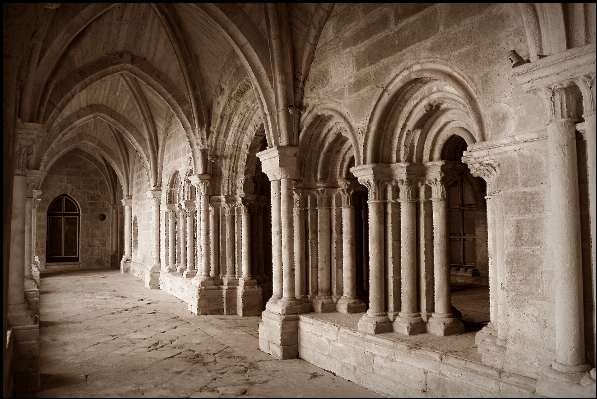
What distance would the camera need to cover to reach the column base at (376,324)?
4.95 metres

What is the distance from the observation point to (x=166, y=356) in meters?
5.82

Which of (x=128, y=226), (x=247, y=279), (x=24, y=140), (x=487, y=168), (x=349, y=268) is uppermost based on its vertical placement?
(x=24, y=140)

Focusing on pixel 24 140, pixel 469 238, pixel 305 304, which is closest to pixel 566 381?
pixel 305 304

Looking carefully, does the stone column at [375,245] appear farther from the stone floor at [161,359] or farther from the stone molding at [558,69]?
the stone molding at [558,69]

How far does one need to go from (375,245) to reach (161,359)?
2.67 metres

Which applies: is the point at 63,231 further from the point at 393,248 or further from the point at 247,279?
the point at 393,248

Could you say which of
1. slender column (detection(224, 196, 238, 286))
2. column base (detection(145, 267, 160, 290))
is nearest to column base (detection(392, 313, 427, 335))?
slender column (detection(224, 196, 238, 286))

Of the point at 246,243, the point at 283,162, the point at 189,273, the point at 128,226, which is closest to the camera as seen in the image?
the point at 283,162

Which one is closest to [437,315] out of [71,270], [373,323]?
[373,323]

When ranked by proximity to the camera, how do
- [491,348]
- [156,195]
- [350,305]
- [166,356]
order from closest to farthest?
[491,348] → [166,356] → [350,305] → [156,195]

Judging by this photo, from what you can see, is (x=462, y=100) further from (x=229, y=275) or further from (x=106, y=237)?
(x=106, y=237)

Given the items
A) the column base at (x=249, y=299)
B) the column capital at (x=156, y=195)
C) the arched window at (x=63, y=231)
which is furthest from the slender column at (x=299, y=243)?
the arched window at (x=63, y=231)

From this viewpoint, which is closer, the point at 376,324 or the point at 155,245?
the point at 376,324

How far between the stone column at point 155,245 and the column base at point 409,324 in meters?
8.27
